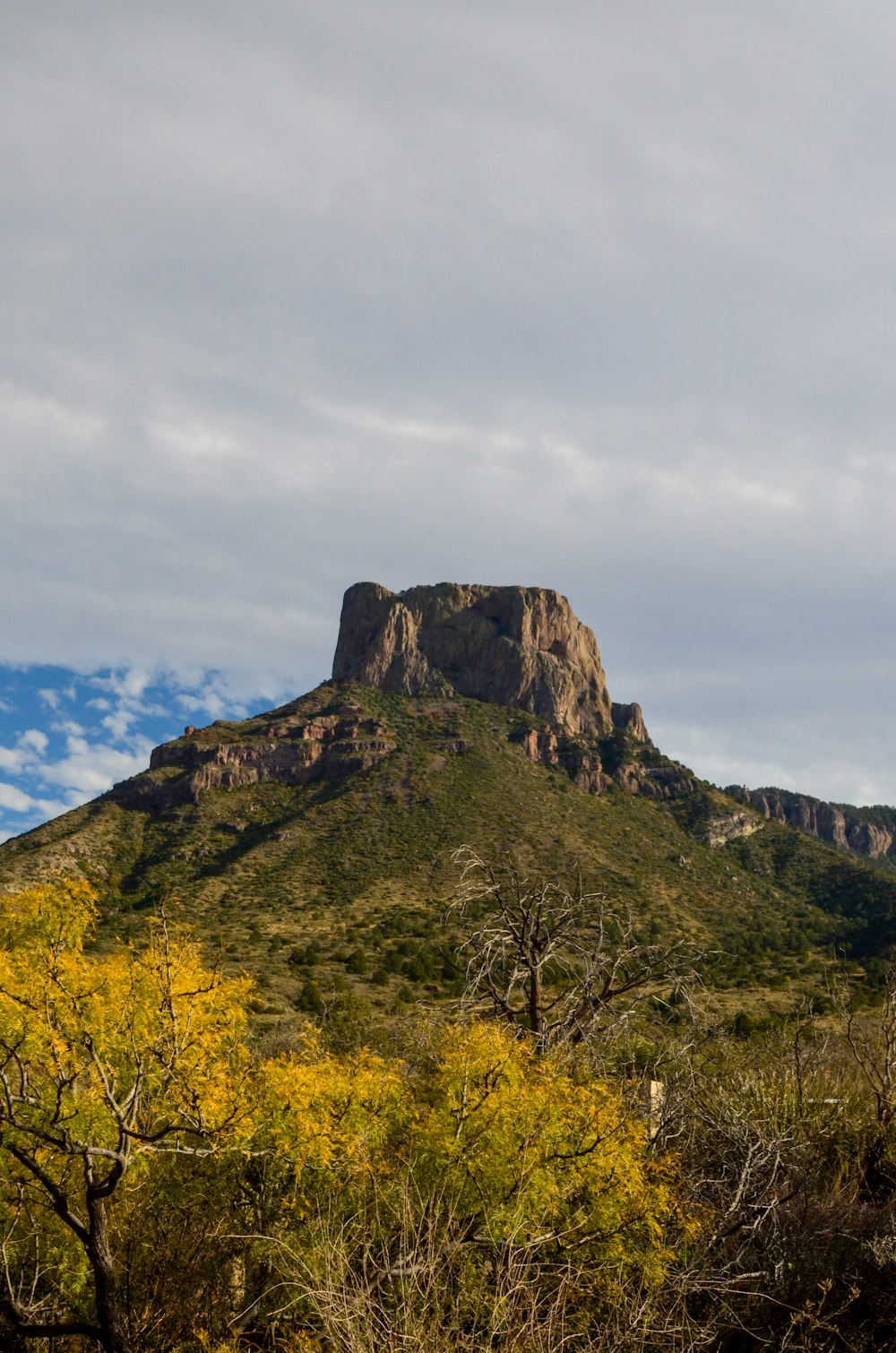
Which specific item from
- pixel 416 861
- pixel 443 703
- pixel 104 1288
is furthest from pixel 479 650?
pixel 104 1288

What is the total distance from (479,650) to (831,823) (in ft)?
282

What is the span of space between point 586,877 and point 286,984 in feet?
105

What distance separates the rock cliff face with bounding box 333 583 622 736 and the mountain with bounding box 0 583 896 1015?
0.59 metres

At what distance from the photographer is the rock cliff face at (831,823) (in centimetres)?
16562

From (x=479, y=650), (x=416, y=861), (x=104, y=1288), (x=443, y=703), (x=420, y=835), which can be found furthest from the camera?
(x=479, y=650)

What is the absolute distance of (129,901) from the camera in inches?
2672

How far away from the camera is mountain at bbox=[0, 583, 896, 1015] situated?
5709 cm

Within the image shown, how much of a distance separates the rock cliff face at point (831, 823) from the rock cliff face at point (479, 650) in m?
45.3

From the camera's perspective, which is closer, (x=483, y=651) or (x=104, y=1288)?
(x=104, y=1288)

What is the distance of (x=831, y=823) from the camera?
6737 inches

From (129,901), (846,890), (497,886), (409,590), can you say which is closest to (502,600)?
(409,590)

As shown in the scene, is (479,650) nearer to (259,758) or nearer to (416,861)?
(259,758)

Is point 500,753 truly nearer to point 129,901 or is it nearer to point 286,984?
point 129,901

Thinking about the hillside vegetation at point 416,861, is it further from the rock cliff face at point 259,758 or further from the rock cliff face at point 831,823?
the rock cliff face at point 831,823
